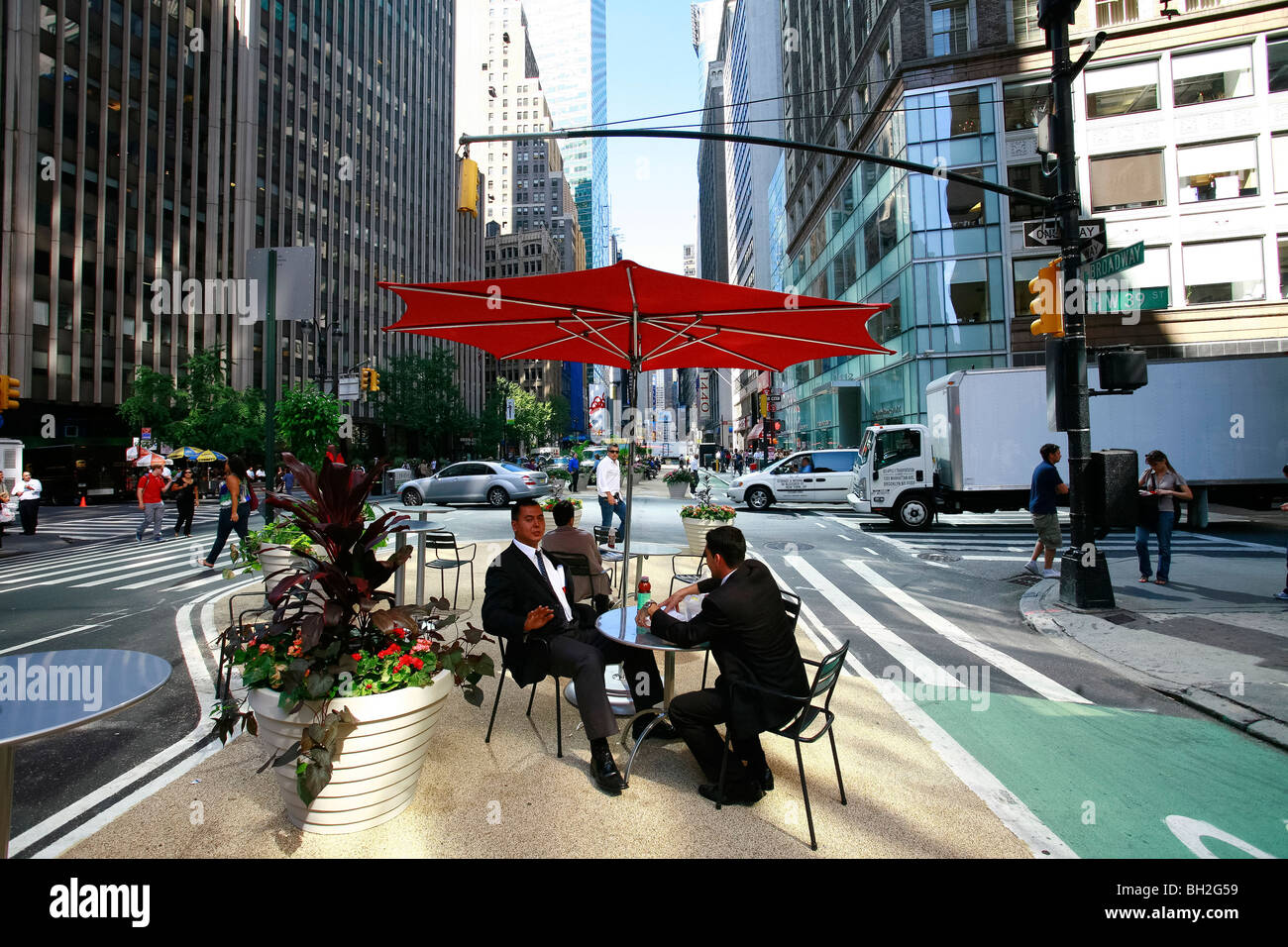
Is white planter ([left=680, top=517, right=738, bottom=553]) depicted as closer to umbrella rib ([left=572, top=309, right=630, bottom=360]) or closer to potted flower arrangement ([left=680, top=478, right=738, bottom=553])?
potted flower arrangement ([left=680, top=478, right=738, bottom=553])

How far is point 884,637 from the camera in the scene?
23.6 ft

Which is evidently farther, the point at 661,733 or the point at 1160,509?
the point at 1160,509

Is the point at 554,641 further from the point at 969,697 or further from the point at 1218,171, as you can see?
the point at 1218,171

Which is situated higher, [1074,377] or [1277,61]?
[1277,61]

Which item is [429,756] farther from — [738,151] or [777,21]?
[738,151]

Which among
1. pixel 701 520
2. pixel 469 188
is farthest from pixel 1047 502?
pixel 469 188

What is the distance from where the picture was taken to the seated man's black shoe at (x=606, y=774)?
11.7 feet

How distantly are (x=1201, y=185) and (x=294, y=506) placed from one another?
36.5 metres

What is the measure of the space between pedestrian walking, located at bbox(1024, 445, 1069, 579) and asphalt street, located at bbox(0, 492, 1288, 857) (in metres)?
0.57

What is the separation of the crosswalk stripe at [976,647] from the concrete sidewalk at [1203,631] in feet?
2.80

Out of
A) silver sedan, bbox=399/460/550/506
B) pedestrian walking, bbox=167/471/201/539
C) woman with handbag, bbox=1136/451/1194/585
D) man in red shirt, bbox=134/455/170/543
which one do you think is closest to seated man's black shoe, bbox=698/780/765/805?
woman with handbag, bbox=1136/451/1194/585

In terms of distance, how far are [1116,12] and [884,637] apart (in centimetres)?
3422

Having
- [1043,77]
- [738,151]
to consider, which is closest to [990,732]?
[1043,77]

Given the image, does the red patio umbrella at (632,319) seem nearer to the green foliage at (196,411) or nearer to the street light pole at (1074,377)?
the street light pole at (1074,377)
